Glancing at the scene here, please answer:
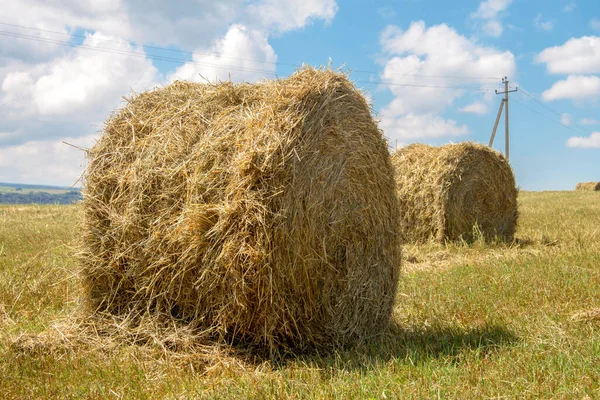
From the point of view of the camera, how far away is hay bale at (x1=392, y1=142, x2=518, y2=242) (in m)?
11.3

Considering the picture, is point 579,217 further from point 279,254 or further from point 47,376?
point 47,376

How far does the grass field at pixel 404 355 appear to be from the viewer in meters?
3.98

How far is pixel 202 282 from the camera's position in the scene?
4.82 m

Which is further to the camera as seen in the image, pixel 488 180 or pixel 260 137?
pixel 488 180

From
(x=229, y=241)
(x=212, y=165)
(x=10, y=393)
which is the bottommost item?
(x=10, y=393)

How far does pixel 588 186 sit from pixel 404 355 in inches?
1387

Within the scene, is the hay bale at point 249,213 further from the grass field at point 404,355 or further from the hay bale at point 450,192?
the hay bale at point 450,192

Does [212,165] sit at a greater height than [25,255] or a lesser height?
greater

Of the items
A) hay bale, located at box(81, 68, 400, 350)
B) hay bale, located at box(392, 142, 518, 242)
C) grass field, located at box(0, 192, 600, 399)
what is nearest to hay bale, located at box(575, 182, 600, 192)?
hay bale, located at box(392, 142, 518, 242)

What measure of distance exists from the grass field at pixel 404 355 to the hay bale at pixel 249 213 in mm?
344

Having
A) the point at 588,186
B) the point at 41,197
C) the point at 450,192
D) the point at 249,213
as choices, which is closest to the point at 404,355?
the point at 249,213

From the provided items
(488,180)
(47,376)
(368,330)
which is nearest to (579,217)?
(488,180)

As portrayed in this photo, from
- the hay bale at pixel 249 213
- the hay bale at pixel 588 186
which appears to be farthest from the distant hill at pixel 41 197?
the hay bale at pixel 588 186

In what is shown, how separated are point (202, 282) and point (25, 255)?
5696mm
